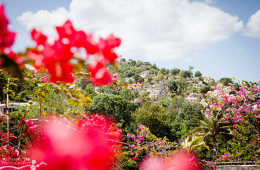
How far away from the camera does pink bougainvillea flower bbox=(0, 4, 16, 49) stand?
565 mm

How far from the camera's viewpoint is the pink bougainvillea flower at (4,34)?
0.57 m

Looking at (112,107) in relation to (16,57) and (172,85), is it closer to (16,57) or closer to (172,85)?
(16,57)

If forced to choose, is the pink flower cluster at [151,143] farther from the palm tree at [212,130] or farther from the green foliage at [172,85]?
the green foliage at [172,85]

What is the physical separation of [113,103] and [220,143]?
10126 millimetres

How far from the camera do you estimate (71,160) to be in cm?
102

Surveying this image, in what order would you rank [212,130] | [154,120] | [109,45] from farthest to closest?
[154,120] < [212,130] < [109,45]

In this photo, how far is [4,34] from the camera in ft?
1.92

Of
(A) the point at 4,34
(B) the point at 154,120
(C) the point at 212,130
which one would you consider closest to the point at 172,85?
(B) the point at 154,120

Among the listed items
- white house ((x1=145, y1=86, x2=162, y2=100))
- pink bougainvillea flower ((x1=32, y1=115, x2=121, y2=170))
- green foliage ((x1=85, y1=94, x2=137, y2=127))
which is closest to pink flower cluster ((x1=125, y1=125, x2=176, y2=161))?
pink bougainvillea flower ((x1=32, y1=115, x2=121, y2=170))

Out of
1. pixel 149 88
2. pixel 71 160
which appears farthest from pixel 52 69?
pixel 149 88

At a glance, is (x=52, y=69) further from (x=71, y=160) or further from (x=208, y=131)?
(x=208, y=131)

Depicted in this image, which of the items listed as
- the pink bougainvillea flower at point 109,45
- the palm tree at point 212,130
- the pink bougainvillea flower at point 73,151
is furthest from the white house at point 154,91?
the pink bougainvillea flower at point 109,45

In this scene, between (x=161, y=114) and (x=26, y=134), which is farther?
(x=161, y=114)

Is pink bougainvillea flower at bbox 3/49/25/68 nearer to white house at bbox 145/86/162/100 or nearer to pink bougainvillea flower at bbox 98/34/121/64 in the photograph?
pink bougainvillea flower at bbox 98/34/121/64
